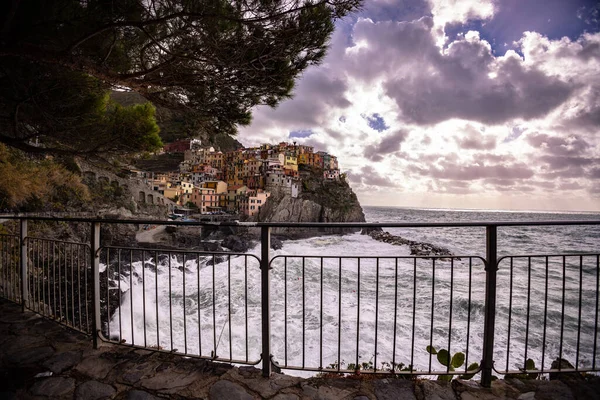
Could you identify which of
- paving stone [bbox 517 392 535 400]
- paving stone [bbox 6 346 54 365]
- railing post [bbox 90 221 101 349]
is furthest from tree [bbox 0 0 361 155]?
paving stone [bbox 517 392 535 400]

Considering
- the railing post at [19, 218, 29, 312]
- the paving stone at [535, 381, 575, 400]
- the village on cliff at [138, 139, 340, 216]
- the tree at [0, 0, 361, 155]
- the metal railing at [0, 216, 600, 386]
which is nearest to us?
the paving stone at [535, 381, 575, 400]

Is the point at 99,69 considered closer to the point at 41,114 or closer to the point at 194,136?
the point at 194,136

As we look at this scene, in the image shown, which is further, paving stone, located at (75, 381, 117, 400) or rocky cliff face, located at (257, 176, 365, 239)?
rocky cliff face, located at (257, 176, 365, 239)

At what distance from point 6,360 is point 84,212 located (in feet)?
93.3

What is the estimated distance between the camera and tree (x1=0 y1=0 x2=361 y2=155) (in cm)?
321

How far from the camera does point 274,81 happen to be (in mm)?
4090

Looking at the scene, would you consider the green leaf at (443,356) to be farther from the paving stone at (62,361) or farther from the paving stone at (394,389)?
the paving stone at (62,361)

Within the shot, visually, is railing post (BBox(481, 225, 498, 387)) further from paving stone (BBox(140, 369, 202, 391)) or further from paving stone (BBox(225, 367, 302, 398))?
paving stone (BBox(140, 369, 202, 391))

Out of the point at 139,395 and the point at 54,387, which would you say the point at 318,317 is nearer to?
the point at 139,395

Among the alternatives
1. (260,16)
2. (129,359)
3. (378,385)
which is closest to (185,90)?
(260,16)

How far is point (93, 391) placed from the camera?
2104 mm

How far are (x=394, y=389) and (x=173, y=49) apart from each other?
177 inches

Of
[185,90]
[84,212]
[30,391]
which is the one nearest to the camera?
[30,391]

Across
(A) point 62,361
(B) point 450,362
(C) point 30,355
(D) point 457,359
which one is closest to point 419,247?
(D) point 457,359
